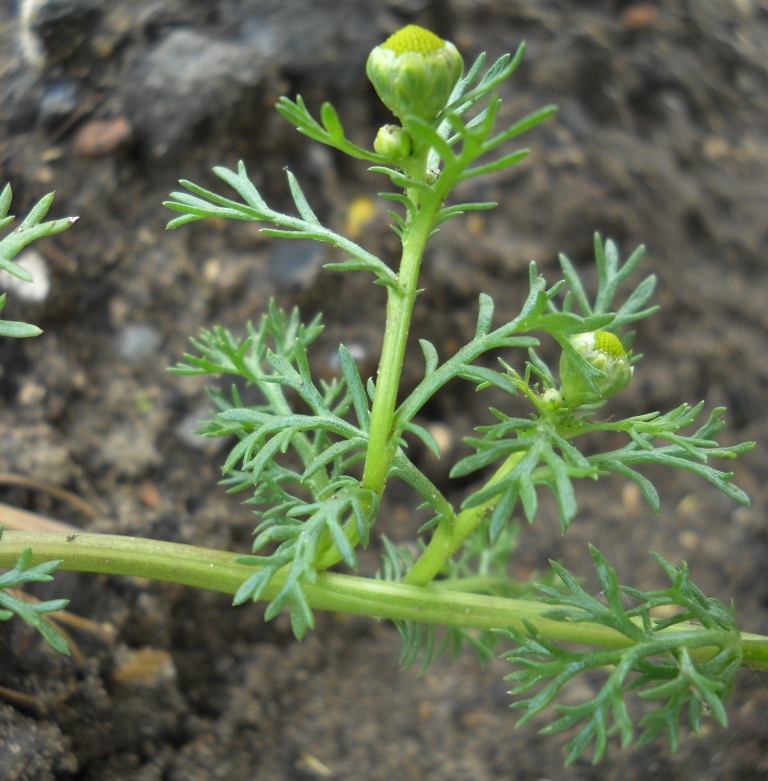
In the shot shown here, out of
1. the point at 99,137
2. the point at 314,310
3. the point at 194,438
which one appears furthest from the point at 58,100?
the point at 194,438

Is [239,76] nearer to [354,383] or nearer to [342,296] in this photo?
[342,296]

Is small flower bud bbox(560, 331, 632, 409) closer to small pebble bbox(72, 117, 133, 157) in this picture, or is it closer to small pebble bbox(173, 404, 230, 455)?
small pebble bbox(173, 404, 230, 455)

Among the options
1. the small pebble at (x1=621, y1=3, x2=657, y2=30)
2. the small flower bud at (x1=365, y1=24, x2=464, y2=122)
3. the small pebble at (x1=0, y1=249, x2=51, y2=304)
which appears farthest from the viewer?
the small pebble at (x1=621, y1=3, x2=657, y2=30)

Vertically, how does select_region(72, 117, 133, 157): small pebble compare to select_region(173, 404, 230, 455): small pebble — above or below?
above

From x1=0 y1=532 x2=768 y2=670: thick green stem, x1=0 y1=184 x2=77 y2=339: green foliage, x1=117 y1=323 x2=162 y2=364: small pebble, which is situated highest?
x1=0 y1=184 x2=77 y2=339: green foliage

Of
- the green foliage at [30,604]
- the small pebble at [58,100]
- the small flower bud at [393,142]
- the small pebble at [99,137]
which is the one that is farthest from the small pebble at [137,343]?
the small flower bud at [393,142]

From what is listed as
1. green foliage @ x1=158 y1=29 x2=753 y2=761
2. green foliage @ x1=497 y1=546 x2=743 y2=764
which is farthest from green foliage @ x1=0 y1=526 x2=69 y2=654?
green foliage @ x1=497 y1=546 x2=743 y2=764

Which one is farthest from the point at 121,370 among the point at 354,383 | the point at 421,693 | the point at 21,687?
the point at 421,693

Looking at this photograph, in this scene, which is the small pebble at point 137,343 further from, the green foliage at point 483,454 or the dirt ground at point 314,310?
the green foliage at point 483,454
